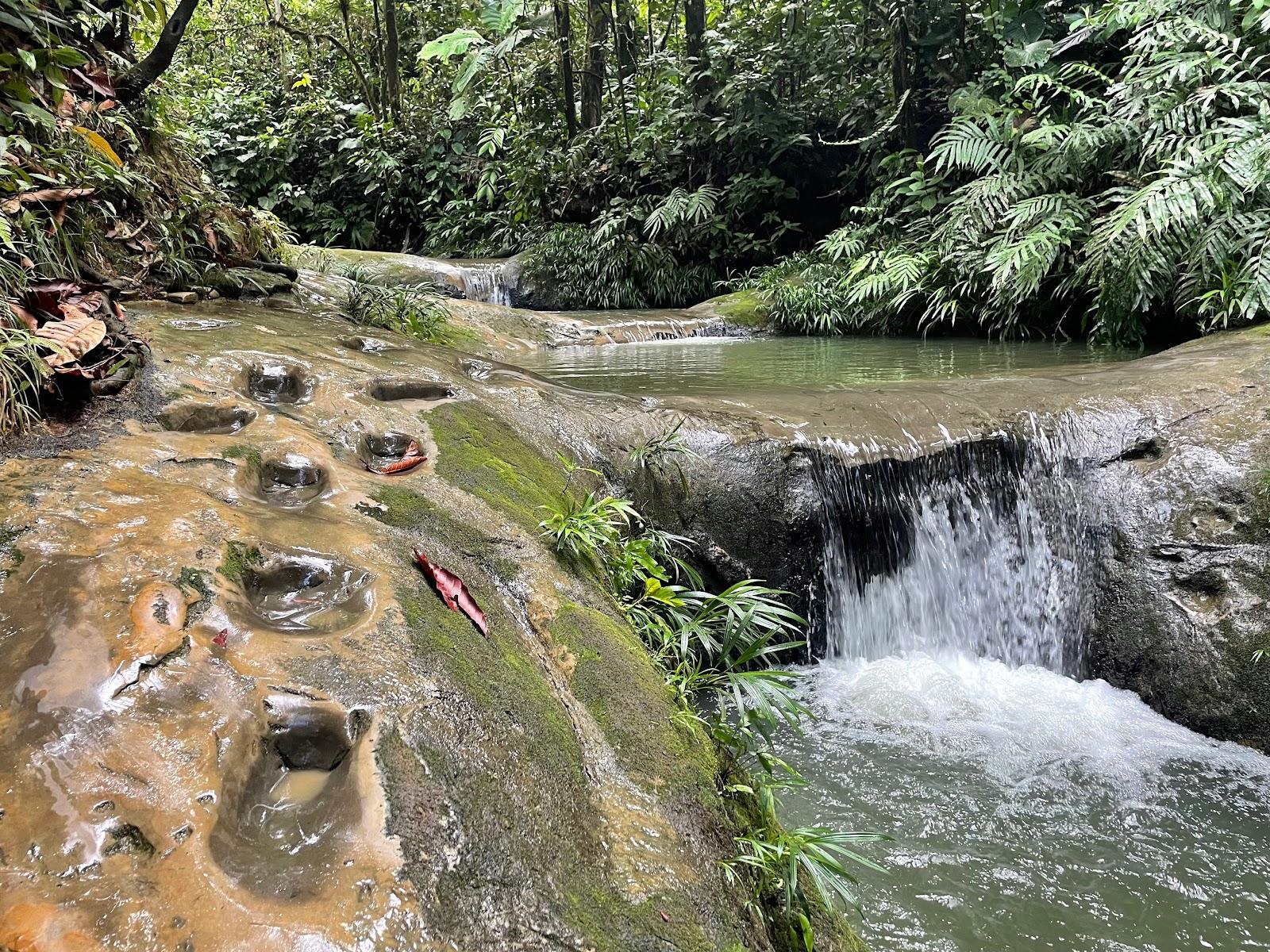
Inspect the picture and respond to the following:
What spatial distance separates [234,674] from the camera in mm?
1725

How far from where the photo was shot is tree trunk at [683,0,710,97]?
13734 mm

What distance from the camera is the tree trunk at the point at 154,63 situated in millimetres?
5496

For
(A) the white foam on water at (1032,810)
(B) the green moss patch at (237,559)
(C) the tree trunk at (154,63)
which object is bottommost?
(A) the white foam on water at (1032,810)

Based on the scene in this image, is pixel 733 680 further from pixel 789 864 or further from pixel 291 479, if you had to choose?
pixel 291 479

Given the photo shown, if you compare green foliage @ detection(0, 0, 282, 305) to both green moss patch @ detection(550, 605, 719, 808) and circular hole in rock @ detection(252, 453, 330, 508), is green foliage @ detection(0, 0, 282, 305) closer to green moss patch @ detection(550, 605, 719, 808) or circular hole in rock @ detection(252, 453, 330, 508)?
circular hole in rock @ detection(252, 453, 330, 508)

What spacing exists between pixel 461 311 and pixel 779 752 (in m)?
6.71

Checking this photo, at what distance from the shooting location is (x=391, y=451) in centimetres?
328

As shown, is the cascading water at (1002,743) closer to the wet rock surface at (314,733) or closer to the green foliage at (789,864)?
the green foliage at (789,864)

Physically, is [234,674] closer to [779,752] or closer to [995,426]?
[779,752]

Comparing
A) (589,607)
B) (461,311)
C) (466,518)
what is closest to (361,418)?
(466,518)

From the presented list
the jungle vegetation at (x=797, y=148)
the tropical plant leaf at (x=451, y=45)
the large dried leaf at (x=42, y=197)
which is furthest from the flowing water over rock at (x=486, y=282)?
the large dried leaf at (x=42, y=197)

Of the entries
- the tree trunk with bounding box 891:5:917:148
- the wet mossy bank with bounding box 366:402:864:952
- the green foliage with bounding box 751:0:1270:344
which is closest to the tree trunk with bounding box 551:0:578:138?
the tree trunk with bounding box 891:5:917:148

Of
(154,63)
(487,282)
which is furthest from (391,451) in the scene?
(487,282)

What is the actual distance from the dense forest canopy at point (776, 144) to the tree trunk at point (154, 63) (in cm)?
11
